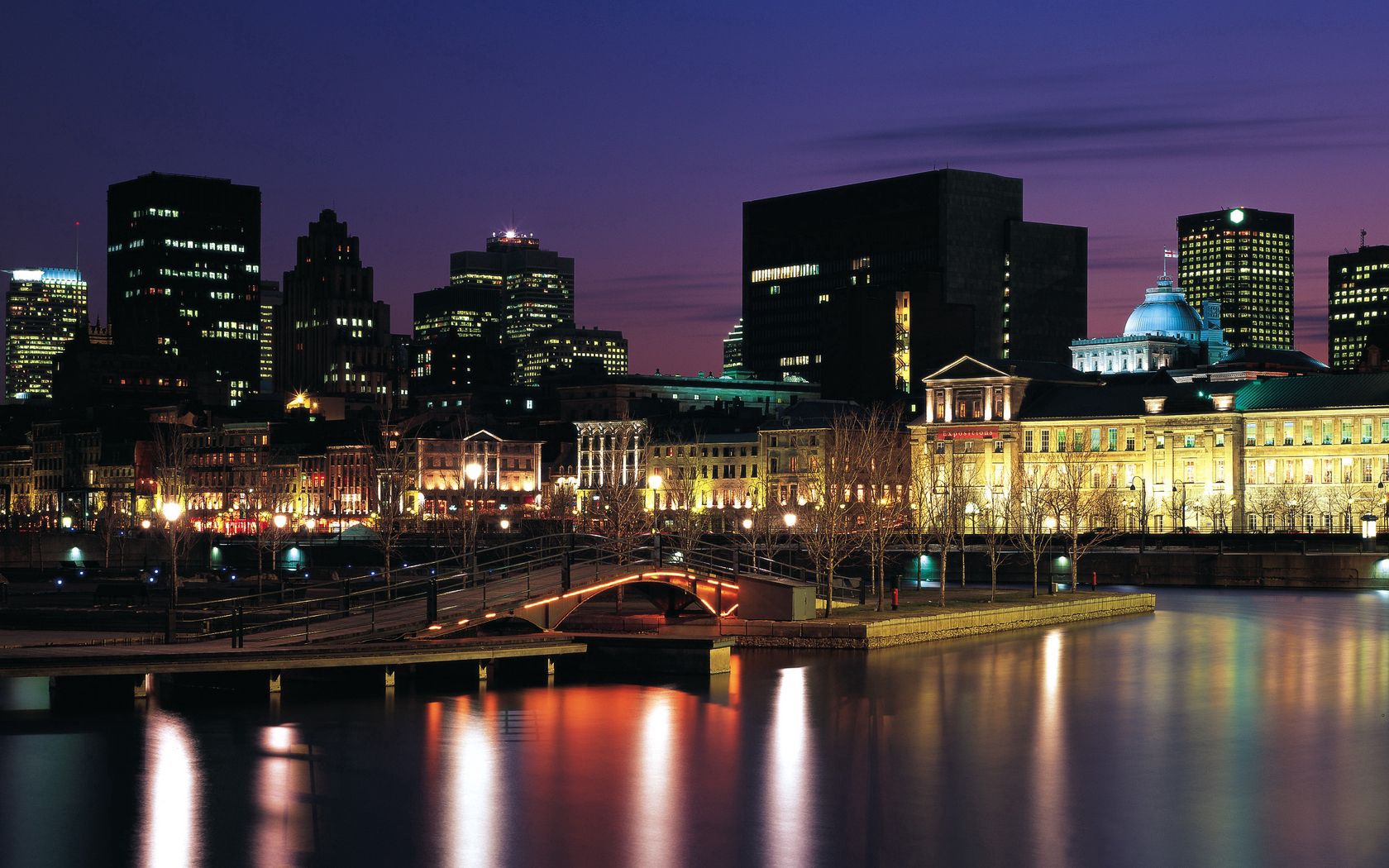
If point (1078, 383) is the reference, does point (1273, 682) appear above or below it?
below

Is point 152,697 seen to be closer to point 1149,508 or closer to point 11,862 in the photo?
point 11,862

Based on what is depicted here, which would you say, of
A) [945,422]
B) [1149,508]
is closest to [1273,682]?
[1149,508]

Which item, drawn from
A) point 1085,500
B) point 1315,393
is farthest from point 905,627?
point 1315,393

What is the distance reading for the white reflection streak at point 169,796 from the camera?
127 feet

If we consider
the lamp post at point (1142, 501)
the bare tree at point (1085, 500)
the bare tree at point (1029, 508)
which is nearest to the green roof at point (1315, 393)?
the lamp post at point (1142, 501)

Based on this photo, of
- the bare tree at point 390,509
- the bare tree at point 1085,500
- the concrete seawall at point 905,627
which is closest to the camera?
the concrete seawall at point 905,627

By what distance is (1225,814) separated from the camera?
43375mm

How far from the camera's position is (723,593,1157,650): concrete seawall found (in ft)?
232

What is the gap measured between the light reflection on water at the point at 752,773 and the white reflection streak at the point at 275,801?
96 millimetres

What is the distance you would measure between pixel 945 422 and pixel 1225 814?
154m

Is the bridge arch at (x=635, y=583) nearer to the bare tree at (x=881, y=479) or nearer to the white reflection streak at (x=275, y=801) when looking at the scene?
the white reflection streak at (x=275, y=801)

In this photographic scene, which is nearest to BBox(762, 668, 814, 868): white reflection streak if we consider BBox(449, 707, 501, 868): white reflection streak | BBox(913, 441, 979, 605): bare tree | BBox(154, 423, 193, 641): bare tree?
BBox(449, 707, 501, 868): white reflection streak

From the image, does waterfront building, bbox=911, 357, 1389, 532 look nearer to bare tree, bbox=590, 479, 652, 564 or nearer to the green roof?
the green roof

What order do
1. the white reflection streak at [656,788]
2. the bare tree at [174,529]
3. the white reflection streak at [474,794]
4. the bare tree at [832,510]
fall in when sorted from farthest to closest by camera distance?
1. the bare tree at [832,510]
2. the bare tree at [174,529]
3. the white reflection streak at [656,788]
4. the white reflection streak at [474,794]
